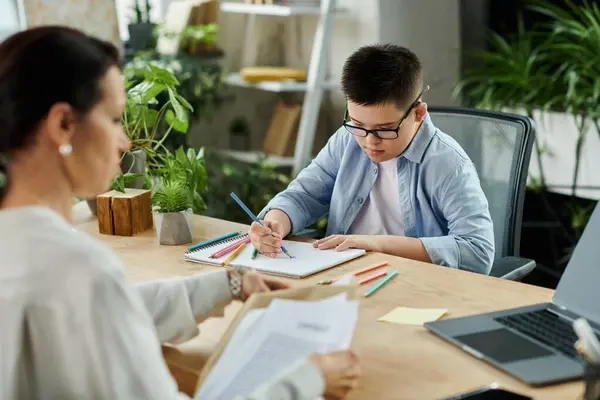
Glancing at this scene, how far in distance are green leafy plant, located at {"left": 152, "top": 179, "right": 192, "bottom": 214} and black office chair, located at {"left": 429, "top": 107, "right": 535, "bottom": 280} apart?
2.51 feet

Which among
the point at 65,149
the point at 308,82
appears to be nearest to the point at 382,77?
the point at 65,149

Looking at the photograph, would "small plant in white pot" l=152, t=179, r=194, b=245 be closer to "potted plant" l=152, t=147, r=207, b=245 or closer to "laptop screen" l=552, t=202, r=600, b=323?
"potted plant" l=152, t=147, r=207, b=245

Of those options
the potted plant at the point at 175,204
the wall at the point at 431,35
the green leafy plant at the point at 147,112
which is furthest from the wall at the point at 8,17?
the potted plant at the point at 175,204

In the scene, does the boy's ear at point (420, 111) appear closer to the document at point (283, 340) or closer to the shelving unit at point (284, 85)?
the document at point (283, 340)

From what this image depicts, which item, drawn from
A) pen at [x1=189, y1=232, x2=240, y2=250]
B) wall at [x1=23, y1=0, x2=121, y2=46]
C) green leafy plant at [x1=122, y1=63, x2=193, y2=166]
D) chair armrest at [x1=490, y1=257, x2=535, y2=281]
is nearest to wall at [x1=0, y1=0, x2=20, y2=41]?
wall at [x1=23, y1=0, x2=121, y2=46]

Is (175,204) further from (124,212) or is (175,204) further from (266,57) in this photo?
(266,57)

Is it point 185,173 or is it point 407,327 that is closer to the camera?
point 407,327

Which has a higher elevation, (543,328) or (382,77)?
(382,77)

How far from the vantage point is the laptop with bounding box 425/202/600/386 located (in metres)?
1.26

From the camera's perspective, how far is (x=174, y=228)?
200 cm

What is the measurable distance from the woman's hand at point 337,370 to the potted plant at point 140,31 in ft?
10.6

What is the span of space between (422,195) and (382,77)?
318 millimetres

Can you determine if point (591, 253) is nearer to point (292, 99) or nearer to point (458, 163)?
point (458, 163)

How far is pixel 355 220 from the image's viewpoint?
2.26 meters
